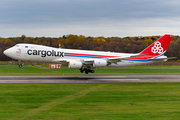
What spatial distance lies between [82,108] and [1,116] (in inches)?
218

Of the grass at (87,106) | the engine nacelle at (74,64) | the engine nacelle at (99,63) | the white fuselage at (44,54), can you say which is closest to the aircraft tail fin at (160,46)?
the white fuselage at (44,54)

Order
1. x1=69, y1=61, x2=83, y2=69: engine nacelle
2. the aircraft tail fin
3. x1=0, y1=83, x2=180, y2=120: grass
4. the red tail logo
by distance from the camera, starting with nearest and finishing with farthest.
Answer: x1=0, y1=83, x2=180, y2=120: grass < x1=69, y1=61, x2=83, y2=69: engine nacelle < the aircraft tail fin < the red tail logo

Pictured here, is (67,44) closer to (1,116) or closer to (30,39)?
(30,39)

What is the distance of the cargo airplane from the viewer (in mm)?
37938

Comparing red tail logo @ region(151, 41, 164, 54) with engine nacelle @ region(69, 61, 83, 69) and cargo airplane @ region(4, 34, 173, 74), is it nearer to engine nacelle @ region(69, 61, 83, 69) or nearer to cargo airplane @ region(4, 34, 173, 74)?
cargo airplane @ region(4, 34, 173, 74)

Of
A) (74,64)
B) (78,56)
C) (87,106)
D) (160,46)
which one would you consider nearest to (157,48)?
(160,46)

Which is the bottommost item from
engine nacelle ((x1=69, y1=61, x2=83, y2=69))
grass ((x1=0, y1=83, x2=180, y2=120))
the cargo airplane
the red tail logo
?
grass ((x1=0, y1=83, x2=180, y2=120))

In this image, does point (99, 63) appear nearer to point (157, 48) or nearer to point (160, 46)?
point (157, 48)

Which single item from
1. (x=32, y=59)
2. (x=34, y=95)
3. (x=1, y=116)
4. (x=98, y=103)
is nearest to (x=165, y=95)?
(x=98, y=103)

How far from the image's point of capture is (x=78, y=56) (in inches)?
1588

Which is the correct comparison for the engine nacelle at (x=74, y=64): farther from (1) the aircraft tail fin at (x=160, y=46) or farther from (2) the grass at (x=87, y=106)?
(1) the aircraft tail fin at (x=160, y=46)

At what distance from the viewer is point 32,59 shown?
38406mm

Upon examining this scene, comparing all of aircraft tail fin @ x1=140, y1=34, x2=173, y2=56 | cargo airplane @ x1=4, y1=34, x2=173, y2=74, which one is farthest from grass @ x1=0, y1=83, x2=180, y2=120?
aircraft tail fin @ x1=140, y1=34, x2=173, y2=56

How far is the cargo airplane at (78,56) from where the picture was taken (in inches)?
1494
